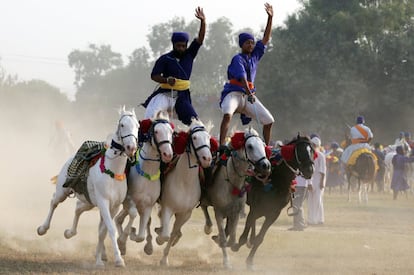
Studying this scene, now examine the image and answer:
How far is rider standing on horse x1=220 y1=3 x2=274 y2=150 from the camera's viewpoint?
1484cm

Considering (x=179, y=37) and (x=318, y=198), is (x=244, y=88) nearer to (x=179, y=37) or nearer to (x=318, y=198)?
(x=179, y=37)

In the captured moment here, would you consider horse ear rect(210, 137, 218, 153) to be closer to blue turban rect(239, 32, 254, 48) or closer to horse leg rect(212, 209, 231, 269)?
horse leg rect(212, 209, 231, 269)

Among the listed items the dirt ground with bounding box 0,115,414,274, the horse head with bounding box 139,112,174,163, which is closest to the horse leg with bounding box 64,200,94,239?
the dirt ground with bounding box 0,115,414,274

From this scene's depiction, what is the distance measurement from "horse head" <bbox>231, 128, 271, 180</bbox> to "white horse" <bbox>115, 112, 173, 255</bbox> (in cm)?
119

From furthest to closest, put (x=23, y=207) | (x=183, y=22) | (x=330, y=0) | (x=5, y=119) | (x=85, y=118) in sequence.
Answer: (x=183, y=22)
(x=85, y=118)
(x=5, y=119)
(x=330, y=0)
(x=23, y=207)

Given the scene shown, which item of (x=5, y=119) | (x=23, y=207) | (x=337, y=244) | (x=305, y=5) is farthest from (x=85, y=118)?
(x=337, y=244)

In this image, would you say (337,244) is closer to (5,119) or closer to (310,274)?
(310,274)

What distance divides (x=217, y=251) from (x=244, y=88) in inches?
147

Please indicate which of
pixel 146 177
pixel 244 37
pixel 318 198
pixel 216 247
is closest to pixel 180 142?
pixel 146 177

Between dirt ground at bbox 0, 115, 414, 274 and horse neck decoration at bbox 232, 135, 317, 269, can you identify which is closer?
dirt ground at bbox 0, 115, 414, 274

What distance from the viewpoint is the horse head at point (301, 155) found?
1466cm

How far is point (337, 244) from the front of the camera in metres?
18.8

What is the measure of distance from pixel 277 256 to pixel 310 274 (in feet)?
8.12

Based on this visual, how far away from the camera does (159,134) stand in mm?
13156
